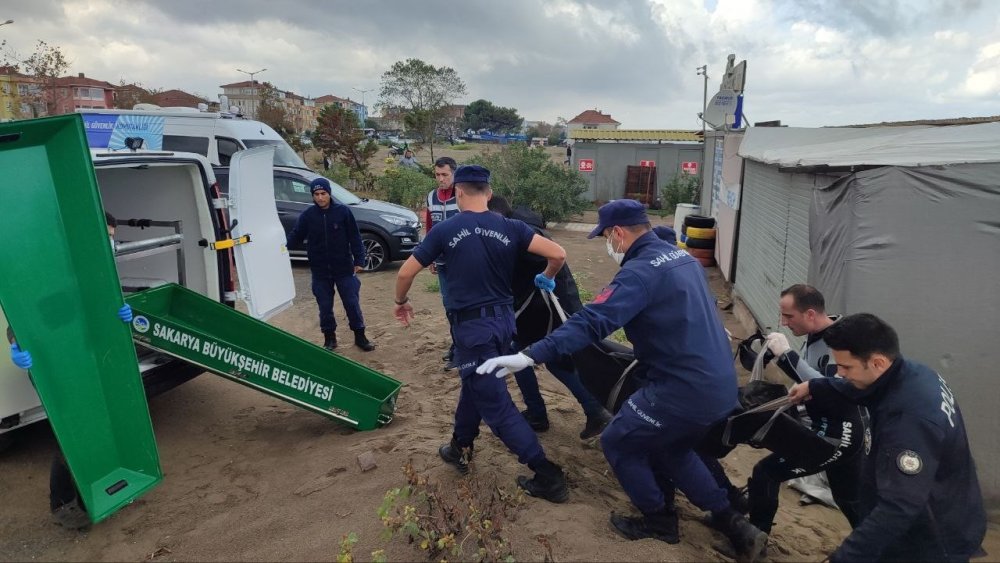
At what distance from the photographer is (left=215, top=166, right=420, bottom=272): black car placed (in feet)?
34.2

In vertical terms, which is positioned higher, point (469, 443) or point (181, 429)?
point (469, 443)

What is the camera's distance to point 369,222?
1040cm

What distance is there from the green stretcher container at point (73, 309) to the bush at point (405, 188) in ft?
44.3

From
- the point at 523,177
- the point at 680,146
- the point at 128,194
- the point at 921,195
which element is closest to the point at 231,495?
the point at 128,194

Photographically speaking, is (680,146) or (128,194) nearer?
(128,194)

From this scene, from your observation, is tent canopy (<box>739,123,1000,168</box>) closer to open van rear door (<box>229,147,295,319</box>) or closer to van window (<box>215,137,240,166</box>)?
open van rear door (<box>229,147,295,319</box>)

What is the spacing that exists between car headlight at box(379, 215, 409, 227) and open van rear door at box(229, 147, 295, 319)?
5.07 metres

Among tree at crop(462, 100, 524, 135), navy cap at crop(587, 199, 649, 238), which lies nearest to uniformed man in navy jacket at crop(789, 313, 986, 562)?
navy cap at crop(587, 199, 649, 238)

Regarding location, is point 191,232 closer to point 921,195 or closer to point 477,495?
point 477,495

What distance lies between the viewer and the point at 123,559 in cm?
307

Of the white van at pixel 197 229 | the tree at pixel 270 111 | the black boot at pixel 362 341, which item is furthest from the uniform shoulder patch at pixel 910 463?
the tree at pixel 270 111

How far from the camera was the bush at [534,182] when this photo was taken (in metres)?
17.1

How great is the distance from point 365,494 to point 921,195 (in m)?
3.77

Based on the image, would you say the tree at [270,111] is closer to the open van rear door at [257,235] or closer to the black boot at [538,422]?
the open van rear door at [257,235]
